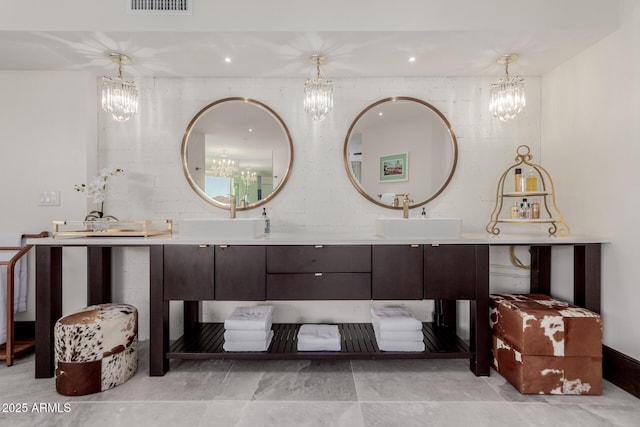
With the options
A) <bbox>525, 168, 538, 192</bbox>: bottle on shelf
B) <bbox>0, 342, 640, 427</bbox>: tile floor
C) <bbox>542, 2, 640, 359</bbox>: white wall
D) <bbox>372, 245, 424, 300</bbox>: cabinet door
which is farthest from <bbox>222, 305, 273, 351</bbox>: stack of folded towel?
<bbox>542, 2, 640, 359</bbox>: white wall

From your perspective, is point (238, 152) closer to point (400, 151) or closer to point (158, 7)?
point (158, 7)

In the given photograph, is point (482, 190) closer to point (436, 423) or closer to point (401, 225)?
point (401, 225)

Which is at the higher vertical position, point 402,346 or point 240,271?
point 240,271

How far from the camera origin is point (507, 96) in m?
2.27

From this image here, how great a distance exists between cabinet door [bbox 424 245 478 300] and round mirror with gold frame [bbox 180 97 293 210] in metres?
1.29

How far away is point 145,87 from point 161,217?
1.06 metres

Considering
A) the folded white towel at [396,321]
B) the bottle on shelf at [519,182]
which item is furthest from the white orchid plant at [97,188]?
the bottle on shelf at [519,182]

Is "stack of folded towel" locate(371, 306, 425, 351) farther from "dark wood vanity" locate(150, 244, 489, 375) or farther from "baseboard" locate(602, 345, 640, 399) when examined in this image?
"baseboard" locate(602, 345, 640, 399)

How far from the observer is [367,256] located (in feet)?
6.58

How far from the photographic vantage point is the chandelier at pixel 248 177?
2.61 metres

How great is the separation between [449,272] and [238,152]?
181 cm

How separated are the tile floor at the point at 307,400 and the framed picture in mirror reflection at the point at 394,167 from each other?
4.56ft

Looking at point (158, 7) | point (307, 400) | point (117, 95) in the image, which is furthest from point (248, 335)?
point (158, 7)

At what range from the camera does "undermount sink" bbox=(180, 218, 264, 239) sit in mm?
2037
